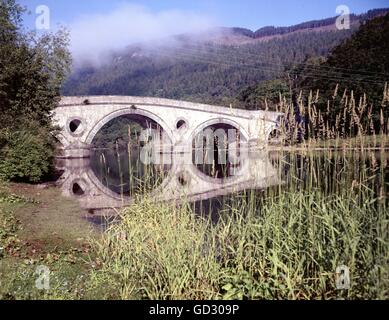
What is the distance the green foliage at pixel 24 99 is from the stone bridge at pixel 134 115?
61.2 feet

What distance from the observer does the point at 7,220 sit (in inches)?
307

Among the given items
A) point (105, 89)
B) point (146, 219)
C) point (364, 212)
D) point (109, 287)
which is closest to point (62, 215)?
point (146, 219)

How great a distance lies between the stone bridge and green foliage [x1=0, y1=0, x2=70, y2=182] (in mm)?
Result: 18645

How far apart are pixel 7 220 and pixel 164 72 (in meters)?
136

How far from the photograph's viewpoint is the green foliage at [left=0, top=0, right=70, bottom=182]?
15086 mm

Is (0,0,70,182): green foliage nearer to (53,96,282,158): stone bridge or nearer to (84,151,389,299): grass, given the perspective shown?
(84,151,389,299): grass

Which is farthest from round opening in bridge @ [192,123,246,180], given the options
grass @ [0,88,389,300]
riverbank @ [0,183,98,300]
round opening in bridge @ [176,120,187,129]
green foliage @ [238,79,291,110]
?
green foliage @ [238,79,291,110]

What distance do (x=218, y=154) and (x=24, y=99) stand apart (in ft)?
31.5

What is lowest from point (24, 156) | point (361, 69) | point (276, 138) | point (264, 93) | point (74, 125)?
point (24, 156)

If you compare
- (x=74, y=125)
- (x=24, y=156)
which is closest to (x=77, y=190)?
(x=24, y=156)

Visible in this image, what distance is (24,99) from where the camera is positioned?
56.1 feet

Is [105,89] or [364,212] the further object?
[105,89]

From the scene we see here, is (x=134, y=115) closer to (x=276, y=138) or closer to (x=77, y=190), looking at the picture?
(x=77, y=190)
